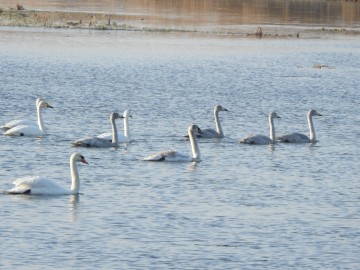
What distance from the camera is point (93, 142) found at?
2359cm

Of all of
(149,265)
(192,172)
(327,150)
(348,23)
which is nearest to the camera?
(149,265)

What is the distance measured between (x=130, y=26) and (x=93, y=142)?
4155 cm

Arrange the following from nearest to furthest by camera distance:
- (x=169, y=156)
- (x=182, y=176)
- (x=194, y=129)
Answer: (x=182, y=176)
(x=169, y=156)
(x=194, y=129)

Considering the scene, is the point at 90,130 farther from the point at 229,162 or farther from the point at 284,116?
the point at 284,116

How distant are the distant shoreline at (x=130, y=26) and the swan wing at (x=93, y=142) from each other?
3931 cm

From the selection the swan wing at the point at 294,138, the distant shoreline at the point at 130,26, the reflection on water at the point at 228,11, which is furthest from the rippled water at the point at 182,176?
the reflection on water at the point at 228,11

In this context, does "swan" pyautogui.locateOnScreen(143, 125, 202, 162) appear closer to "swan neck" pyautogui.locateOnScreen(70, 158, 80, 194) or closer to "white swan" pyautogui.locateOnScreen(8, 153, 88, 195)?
"swan neck" pyautogui.locateOnScreen(70, 158, 80, 194)


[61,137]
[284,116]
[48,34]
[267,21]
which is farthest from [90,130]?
[267,21]

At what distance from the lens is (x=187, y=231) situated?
16250mm

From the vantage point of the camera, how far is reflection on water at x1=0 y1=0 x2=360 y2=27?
250 feet

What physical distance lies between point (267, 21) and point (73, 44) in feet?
82.9

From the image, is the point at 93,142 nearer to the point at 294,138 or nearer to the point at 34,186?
the point at 294,138

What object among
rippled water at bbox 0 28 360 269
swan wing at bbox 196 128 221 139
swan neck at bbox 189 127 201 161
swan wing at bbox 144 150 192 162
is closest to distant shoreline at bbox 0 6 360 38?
rippled water at bbox 0 28 360 269

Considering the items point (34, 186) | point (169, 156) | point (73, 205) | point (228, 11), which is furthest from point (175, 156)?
point (228, 11)
